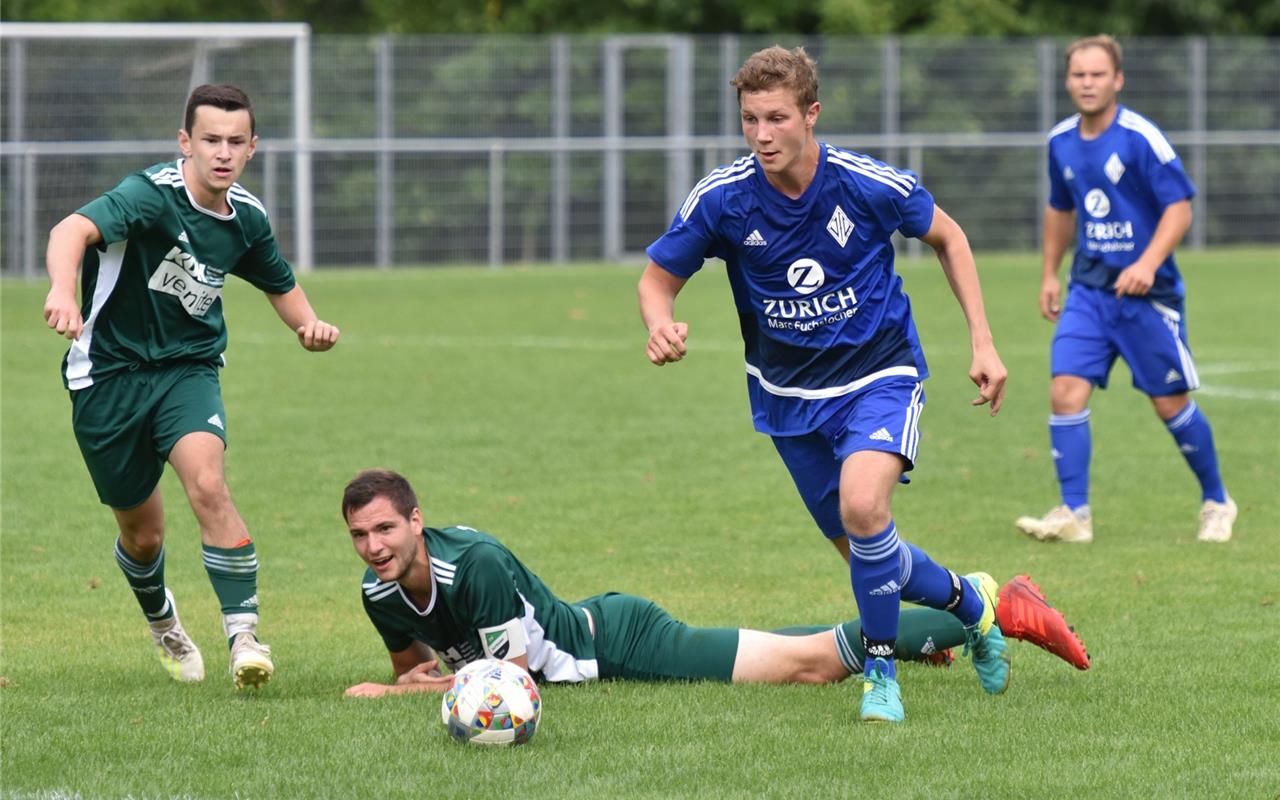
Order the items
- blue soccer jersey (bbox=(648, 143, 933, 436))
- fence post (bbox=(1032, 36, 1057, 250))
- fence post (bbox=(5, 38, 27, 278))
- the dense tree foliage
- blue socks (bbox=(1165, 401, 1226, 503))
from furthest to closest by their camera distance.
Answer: the dense tree foliage
fence post (bbox=(1032, 36, 1057, 250))
fence post (bbox=(5, 38, 27, 278))
blue socks (bbox=(1165, 401, 1226, 503))
blue soccer jersey (bbox=(648, 143, 933, 436))

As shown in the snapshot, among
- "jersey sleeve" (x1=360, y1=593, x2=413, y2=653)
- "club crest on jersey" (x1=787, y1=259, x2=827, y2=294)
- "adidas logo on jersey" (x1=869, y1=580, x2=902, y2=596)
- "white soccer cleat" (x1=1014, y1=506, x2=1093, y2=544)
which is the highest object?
"club crest on jersey" (x1=787, y1=259, x2=827, y2=294)

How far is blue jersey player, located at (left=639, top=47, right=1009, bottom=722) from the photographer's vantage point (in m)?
5.64

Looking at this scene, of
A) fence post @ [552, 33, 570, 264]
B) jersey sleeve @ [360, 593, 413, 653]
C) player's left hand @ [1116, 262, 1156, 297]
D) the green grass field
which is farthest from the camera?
fence post @ [552, 33, 570, 264]

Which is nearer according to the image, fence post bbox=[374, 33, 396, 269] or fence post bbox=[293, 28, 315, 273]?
fence post bbox=[293, 28, 315, 273]

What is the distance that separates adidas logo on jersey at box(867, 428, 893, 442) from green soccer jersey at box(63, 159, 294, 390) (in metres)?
2.24

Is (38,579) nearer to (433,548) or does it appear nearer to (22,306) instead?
(433,548)

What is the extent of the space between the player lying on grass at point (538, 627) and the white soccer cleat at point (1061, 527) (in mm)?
2775

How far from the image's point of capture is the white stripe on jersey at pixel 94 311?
6176 mm

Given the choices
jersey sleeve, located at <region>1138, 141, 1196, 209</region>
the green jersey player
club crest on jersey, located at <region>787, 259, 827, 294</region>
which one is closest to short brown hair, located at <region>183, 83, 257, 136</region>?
the green jersey player

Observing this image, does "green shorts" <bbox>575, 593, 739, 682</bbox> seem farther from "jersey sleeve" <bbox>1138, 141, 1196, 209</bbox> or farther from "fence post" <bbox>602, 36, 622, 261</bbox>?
"fence post" <bbox>602, 36, 622, 261</bbox>

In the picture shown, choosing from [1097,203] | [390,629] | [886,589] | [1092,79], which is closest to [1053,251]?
[1097,203]

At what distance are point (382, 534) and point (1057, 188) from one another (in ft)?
16.1

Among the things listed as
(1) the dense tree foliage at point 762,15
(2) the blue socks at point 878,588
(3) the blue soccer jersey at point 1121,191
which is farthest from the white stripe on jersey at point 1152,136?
(1) the dense tree foliage at point 762,15

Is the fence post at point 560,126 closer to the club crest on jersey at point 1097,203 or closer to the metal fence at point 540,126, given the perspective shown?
the metal fence at point 540,126
